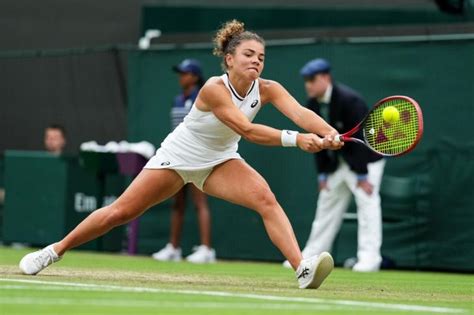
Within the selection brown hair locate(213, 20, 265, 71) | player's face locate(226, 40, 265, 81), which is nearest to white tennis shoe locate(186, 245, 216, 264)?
brown hair locate(213, 20, 265, 71)

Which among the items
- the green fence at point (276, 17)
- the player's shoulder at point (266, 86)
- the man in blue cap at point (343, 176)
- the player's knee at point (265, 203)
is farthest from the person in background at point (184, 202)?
the player's knee at point (265, 203)

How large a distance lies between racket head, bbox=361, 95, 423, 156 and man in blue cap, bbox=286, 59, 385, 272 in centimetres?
378

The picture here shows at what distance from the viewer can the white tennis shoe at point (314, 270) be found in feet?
26.7

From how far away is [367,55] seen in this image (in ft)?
43.0

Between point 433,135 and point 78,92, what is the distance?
544 cm

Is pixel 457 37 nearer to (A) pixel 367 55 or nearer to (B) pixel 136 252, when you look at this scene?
(A) pixel 367 55

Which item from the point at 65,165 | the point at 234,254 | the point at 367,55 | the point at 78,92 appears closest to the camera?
the point at 367,55

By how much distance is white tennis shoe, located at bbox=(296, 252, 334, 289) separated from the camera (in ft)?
26.7

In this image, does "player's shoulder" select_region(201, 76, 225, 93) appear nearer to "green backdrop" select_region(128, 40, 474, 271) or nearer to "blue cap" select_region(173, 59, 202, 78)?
"green backdrop" select_region(128, 40, 474, 271)

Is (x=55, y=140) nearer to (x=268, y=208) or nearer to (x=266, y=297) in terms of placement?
(x=268, y=208)

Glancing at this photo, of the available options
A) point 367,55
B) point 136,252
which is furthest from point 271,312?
point 136,252

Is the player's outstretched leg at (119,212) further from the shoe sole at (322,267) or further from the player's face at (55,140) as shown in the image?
the player's face at (55,140)

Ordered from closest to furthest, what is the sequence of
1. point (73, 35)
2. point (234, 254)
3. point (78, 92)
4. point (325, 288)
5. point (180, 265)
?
point (325, 288)
point (180, 265)
point (234, 254)
point (78, 92)
point (73, 35)

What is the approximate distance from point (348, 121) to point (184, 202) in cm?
223
